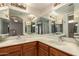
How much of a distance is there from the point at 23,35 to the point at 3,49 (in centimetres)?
40

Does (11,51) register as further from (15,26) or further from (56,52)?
(56,52)

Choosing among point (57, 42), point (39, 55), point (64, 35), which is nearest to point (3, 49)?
point (39, 55)

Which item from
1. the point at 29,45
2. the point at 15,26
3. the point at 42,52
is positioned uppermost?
the point at 15,26

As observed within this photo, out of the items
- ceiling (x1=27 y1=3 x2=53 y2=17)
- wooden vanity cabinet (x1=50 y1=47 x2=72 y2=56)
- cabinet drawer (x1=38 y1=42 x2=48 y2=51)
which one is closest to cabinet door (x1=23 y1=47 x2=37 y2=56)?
cabinet drawer (x1=38 y1=42 x2=48 y2=51)

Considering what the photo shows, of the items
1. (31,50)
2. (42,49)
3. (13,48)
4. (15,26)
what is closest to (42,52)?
(42,49)

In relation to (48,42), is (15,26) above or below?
above

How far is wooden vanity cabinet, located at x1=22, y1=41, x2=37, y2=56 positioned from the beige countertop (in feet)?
0.23

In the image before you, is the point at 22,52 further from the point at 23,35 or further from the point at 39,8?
the point at 39,8

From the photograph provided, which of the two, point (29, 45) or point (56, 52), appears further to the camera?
point (29, 45)

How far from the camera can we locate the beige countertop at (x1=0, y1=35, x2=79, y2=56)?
5.50 ft

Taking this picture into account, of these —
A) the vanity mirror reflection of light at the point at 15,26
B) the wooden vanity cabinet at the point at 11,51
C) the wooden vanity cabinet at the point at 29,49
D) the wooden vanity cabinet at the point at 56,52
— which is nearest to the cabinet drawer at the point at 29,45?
the wooden vanity cabinet at the point at 29,49

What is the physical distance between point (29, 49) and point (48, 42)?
34 centimetres

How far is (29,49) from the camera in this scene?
1966 millimetres

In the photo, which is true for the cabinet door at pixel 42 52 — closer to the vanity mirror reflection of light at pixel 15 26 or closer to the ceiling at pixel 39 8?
the vanity mirror reflection of light at pixel 15 26
